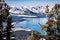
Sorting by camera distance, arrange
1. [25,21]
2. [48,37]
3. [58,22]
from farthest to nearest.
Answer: [25,21], [58,22], [48,37]

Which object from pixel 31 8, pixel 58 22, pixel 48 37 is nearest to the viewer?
pixel 48 37

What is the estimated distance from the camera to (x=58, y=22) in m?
7.22

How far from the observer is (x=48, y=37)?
6773 millimetres

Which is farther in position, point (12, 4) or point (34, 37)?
point (12, 4)

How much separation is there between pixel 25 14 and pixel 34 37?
210 inches

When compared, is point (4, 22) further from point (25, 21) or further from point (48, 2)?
point (48, 2)

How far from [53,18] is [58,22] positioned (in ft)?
0.71

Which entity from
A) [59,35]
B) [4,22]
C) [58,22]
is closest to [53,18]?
[58,22]

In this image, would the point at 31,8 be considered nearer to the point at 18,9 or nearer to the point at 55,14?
the point at 18,9

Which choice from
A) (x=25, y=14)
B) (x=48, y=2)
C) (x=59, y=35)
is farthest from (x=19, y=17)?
(x=59, y=35)

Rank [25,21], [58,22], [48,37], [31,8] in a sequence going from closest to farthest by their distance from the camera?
[48,37] < [58,22] < [25,21] < [31,8]

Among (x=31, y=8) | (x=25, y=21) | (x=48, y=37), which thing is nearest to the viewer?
(x=48, y=37)

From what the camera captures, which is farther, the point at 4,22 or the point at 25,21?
the point at 25,21

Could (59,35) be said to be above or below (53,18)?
below
